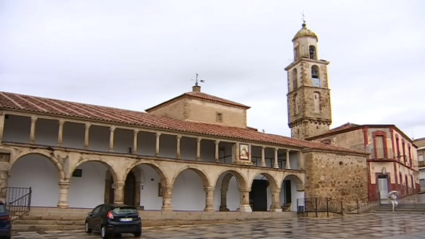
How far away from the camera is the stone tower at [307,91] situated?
151ft

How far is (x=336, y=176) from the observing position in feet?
93.2

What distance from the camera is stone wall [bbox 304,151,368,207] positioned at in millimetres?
27359

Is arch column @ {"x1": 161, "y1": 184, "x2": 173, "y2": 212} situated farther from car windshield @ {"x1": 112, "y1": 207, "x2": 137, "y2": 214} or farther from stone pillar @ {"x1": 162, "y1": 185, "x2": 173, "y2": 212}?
car windshield @ {"x1": 112, "y1": 207, "x2": 137, "y2": 214}

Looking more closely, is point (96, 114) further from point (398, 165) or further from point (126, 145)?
point (398, 165)

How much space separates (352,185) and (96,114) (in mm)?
18196

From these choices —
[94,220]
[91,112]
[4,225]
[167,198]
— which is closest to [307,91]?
[167,198]

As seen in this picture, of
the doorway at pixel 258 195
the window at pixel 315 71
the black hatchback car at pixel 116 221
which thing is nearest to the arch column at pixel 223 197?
the doorway at pixel 258 195

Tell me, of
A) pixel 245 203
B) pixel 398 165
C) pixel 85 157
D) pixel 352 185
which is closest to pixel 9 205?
pixel 85 157

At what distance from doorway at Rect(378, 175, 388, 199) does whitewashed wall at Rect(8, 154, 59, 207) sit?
2564 cm

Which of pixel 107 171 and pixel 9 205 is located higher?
pixel 107 171

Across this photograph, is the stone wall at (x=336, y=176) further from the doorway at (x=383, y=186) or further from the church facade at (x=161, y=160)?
the doorway at (x=383, y=186)

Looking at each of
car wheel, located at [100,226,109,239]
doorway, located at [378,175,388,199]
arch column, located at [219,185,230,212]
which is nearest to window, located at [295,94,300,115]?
doorway, located at [378,175,388,199]

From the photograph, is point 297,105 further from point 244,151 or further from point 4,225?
point 4,225

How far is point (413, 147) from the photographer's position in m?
43.2
